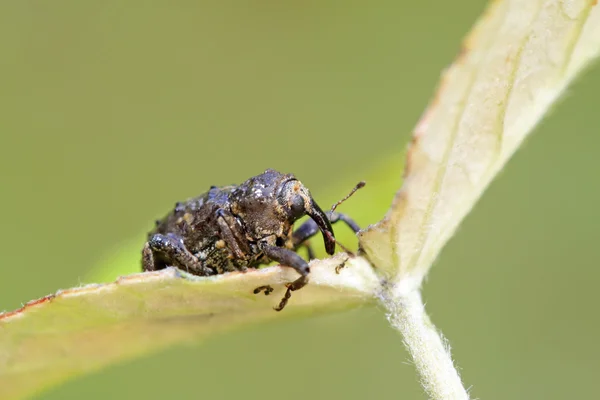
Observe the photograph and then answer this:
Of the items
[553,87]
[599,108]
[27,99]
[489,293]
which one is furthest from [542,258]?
[27,99]

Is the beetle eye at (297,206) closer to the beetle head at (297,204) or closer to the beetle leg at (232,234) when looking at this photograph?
the beetle head at (297,204)

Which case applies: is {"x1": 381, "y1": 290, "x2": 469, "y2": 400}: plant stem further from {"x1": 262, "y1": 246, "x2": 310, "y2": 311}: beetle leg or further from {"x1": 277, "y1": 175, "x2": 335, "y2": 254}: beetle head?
{"x1": 277, "y1": 175, "x2": 335, "y2": 254}: beetle head

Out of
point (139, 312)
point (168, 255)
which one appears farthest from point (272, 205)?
point (139, 312)

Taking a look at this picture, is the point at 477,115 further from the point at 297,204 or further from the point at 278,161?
the point at 278,161

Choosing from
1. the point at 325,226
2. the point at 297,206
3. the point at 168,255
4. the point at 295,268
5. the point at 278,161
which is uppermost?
the point at 278,161

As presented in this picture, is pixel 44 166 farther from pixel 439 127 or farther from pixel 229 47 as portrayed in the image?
pixel 439 127

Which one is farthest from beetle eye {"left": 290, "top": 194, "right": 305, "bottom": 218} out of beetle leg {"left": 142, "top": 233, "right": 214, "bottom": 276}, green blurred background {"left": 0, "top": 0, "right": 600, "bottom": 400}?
green blurred background {"left": 0, "top": 0, "right": 600, "bottom": 400}

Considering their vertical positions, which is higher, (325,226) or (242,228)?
(242,228)
